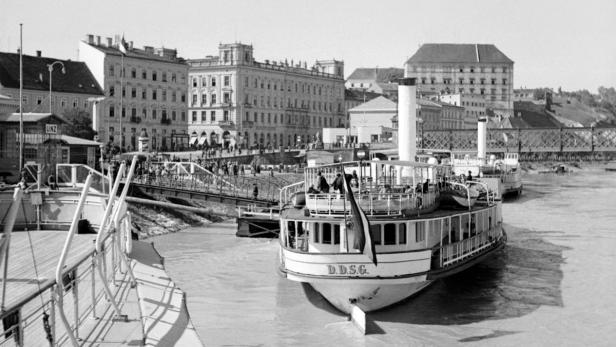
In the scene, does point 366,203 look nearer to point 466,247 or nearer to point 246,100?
point 466,247

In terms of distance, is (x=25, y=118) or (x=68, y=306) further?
(x=25, y=118)

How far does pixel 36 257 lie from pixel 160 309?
5.83m

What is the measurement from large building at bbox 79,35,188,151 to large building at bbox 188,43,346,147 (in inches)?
347

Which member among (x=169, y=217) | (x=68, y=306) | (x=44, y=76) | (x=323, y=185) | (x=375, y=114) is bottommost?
(x=169, y=217)

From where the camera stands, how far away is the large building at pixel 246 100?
116188 millimetres

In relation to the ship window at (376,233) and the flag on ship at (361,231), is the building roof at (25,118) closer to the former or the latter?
the ship window at (376,233)

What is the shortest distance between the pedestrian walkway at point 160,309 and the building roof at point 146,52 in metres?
69.4

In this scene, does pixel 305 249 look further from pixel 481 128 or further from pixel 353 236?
pixel 481 128

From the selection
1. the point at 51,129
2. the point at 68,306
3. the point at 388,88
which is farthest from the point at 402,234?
the point at 388,88

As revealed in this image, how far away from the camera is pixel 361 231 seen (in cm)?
2192

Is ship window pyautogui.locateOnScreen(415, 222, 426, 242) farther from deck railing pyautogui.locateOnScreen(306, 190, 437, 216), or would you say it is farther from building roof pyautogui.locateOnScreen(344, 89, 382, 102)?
building roof pyautogui.locateOnScreen(344, 89, 382, 102)

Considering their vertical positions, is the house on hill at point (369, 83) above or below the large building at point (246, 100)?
above

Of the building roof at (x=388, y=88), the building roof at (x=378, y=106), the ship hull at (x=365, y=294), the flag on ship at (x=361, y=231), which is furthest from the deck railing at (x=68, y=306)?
the building roof at (x=388, y=88)

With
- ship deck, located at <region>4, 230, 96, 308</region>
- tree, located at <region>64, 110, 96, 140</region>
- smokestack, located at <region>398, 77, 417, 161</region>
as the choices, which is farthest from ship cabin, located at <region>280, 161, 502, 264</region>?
tree, located at <region>64, 110, 96, 140</region>
